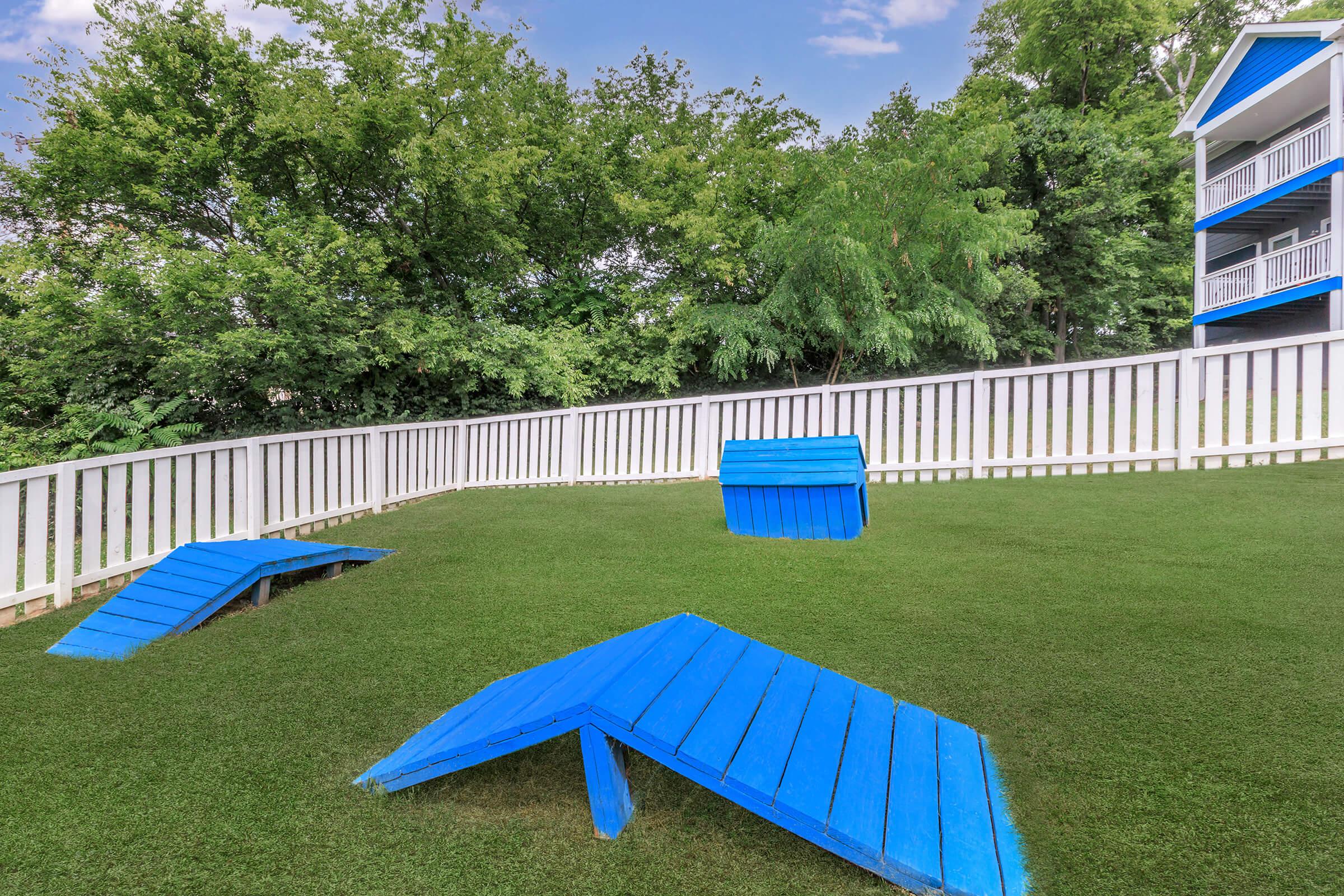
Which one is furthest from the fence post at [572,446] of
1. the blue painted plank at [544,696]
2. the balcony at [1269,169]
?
the balcony at [1269,169]

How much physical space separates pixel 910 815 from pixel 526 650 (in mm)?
2144

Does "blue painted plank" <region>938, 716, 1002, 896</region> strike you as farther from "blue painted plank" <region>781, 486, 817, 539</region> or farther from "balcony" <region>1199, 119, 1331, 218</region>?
"balcony" <region>1199, 119, 1331, 218</region>

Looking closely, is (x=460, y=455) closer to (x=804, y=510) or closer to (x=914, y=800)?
(x=804, y=510)

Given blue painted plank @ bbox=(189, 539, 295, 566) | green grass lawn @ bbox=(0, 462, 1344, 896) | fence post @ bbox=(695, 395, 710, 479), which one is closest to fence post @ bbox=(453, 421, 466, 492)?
fence post @ bbox=(695, 395, 710, 479)

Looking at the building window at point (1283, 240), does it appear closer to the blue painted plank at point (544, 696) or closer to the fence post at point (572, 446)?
the fence post at point (572, 446)

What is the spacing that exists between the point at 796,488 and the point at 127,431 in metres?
11.2

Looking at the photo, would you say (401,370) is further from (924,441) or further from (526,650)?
(526,650)

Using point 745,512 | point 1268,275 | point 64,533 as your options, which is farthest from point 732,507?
point 1268,275

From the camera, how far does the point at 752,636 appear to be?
3.41 m

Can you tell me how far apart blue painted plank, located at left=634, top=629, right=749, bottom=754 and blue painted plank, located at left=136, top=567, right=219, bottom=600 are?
3.28m

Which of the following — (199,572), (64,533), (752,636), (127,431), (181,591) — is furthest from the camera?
(127,431)

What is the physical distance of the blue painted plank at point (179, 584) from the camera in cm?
389

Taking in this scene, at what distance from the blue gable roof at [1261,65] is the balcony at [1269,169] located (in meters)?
1.46

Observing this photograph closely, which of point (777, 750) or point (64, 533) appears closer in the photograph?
point (777, 750)
